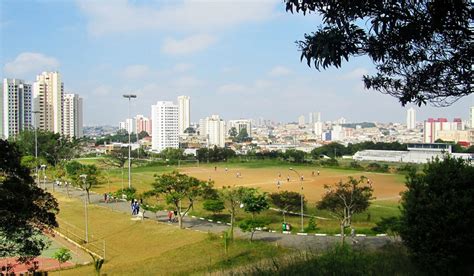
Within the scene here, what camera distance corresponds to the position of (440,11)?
17.3 feet

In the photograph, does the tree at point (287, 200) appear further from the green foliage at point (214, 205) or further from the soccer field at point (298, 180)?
the soccer field at point (298, 180)

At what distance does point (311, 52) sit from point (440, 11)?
60.2 inches

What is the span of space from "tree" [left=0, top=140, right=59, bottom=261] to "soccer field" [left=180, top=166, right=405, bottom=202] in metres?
28.2

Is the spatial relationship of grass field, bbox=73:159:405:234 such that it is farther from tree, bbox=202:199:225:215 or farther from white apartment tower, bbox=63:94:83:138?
white apartment tower, bbox=63:94:83:138

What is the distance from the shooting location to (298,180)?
169 ft

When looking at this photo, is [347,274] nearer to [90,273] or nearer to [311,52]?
[311,52]

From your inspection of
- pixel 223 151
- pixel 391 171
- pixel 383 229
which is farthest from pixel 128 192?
pixel 223 151

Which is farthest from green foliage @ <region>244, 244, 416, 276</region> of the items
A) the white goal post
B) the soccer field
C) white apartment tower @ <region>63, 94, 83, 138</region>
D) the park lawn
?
white apartment tower @ <region>63, 94, 83, 138</region>

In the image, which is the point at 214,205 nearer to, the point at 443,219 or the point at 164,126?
the point at 443,219

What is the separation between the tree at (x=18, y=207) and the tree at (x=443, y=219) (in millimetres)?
6985

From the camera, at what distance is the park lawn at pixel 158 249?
51.1 ft

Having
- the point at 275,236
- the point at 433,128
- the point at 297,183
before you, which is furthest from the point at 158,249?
the point at 433,128

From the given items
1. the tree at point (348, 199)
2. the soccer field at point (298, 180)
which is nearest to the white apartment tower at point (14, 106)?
the soccer field at point (298, 180)

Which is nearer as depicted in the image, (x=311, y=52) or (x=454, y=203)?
(x=311, y=52)
